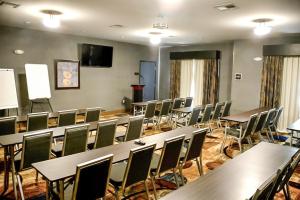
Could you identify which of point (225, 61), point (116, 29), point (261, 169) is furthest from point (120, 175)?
point (225, 61)

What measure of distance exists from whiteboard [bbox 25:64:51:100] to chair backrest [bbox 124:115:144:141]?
4.10 metres

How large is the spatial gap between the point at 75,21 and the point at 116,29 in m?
1.25

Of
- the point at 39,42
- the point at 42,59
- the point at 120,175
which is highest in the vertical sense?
the point at 39,42

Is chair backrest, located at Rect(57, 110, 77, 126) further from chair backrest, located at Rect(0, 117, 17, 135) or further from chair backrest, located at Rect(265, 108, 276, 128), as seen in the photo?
chair backrest, located at Rect(265, 108, 276, 128)

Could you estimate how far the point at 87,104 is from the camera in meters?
8.78

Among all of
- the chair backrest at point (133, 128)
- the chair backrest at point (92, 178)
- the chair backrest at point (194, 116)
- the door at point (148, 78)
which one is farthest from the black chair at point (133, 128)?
the door at point (148, 78)

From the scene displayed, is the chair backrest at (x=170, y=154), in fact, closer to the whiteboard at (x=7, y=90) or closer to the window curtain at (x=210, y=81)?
the whiteboard at (x=7, y=90)

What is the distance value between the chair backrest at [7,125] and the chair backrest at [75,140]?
1.16 metres

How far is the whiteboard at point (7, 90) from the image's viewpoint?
606cm

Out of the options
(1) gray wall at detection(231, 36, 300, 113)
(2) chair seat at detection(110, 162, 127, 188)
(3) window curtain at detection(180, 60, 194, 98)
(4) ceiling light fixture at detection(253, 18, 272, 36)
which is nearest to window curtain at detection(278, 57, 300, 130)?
(1) gray wall at detection(231, 36, 300, 113)

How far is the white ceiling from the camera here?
4.05 meters

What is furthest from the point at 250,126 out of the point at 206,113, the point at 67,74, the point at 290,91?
the point at 67,74

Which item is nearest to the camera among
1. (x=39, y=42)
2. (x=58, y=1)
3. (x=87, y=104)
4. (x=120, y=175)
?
(x=120, y=175)

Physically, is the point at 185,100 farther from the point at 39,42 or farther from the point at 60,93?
the point at 39,42
